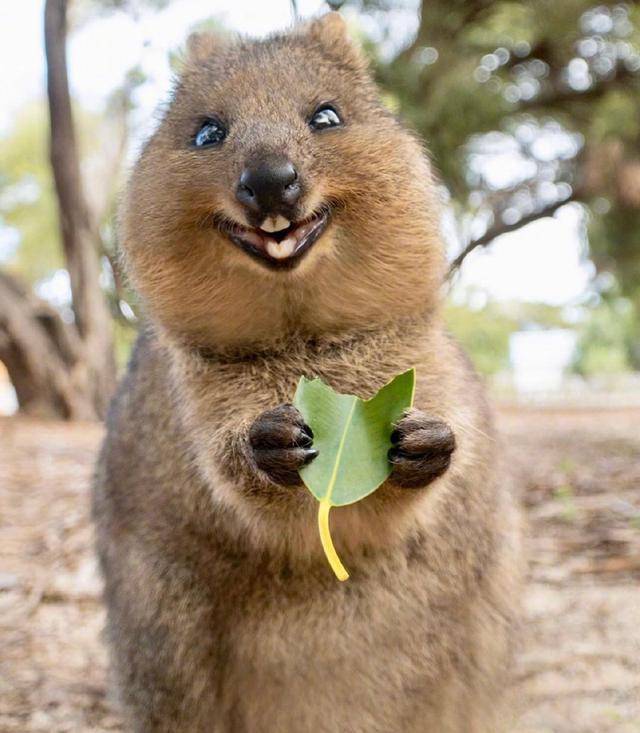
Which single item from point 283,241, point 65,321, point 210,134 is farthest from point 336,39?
point 65,321

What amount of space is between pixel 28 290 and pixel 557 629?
31.4 ft

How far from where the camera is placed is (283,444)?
8.00 ft

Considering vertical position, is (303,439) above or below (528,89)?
below

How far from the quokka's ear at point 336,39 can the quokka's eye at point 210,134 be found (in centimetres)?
76

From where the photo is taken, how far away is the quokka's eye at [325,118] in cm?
302

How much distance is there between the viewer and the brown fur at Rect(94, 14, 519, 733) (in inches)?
110

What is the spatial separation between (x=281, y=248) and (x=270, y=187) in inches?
8.6

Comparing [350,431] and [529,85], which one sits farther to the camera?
[529,85]

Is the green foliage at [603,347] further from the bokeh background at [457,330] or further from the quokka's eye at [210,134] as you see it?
the quokka's eye at [210,134]

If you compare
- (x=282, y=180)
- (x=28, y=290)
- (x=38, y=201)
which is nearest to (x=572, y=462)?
(x=282, y=180)

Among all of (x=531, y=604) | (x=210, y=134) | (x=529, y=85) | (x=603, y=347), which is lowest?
(x=603, y=347)

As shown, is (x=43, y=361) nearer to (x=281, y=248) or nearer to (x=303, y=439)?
(x=281, y=248)

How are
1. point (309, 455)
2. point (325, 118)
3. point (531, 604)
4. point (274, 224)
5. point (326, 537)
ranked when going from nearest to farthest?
point (326, 537) → point (309, 455) → point (274, 224) → point (325, 118) → point (531, 604)

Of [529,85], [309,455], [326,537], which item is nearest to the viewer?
[326,537]
